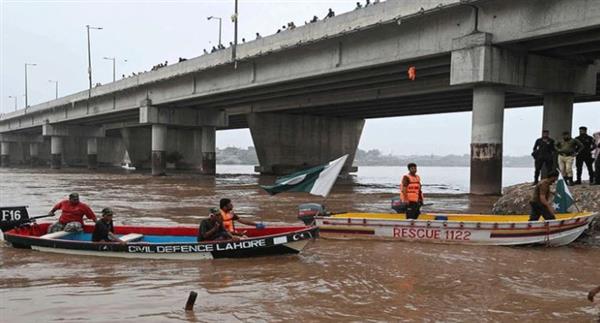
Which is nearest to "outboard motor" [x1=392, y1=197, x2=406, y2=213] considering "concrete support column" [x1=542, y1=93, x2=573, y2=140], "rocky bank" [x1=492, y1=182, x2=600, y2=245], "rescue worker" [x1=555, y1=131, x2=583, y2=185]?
"rocky bank" [x1=492, y1=182, x2=600, y2=245]

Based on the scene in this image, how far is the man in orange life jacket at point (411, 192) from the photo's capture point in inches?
502

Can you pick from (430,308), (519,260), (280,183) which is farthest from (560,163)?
(430,308)

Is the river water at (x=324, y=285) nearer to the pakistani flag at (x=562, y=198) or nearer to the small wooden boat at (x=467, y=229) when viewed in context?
the small wooden boat at (x=467, y=229)

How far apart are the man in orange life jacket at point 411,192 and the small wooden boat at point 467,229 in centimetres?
60

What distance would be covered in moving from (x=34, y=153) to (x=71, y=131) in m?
25.1

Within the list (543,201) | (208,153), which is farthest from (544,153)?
(208,153)

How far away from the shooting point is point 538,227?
1174 centimetres

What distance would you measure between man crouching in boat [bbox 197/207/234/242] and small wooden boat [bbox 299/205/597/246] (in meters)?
2.93

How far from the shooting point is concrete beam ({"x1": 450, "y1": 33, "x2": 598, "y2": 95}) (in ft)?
70.7

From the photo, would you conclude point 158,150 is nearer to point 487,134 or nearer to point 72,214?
point 487,134

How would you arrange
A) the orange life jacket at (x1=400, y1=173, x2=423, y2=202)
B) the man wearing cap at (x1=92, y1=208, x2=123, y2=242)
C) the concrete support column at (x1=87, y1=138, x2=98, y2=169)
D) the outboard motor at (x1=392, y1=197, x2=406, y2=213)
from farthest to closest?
the concrete support column at (x1=87, y1=138, x2=98, y2=169) → the outboard motor at (x1=392, y1=197, x2=406, y2=213) → the orange life jacket at (x1=400, y1=173, x2=423, y2=202) → the man wearing cap at (x1=92, y1=208, x2=123, y2=242)

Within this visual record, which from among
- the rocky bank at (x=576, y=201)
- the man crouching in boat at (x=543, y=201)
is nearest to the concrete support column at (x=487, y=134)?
the rocky bank at (x=576, y=201)

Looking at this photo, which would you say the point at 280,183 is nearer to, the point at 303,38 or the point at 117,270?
the point at 117,270

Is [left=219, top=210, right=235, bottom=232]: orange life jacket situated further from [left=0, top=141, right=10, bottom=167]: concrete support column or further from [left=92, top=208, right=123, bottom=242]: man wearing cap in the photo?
[left=0, top=141, right=10, bottom=167]: concrete support column
